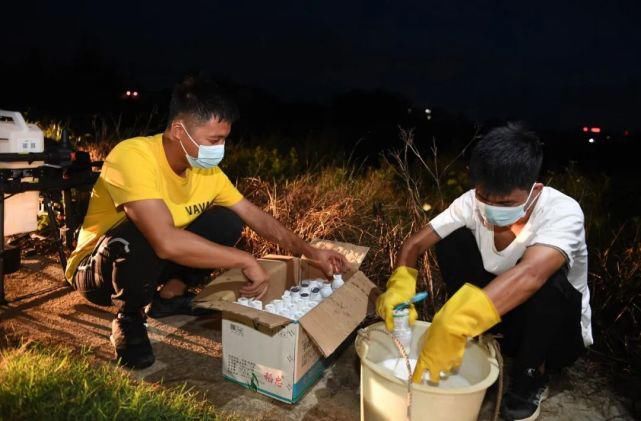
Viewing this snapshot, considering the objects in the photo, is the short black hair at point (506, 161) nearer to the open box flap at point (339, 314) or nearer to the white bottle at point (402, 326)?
the white bottle at point (402, 326)

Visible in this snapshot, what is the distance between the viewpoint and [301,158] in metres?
6.68

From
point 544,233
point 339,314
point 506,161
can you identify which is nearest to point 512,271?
point 544,233

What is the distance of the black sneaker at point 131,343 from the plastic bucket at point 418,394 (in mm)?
1051

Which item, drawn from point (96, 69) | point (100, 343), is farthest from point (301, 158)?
point (96, 69)

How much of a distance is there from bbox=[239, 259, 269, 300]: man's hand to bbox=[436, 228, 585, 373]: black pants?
851 millimetres

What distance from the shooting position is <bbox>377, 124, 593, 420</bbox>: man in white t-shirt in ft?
5.82

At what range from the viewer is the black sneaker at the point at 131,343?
7.82 feet

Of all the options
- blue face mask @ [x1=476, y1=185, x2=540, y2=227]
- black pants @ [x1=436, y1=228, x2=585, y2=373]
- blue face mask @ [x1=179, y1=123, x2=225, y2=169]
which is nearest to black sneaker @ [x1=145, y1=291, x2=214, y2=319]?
blue face mask @ [x1=179, y1=123, x2=225, y2=169]

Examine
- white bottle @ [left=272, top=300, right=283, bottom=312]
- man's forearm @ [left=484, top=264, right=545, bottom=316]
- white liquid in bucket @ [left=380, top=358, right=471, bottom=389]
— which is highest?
man's forearm @ [left=484, top=264, right=545, bottom=316]

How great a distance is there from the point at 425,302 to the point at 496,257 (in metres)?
0.82

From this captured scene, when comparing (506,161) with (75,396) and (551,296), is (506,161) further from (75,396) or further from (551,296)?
(75,396)

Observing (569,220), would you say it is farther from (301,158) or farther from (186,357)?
(301,158)

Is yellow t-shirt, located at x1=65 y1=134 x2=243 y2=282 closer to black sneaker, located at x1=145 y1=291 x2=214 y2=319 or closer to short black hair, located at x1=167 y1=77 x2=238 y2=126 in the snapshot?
short black hair, located at x1=167 y1=77 x2=238 y2=126

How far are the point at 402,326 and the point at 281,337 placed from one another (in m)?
0.48
